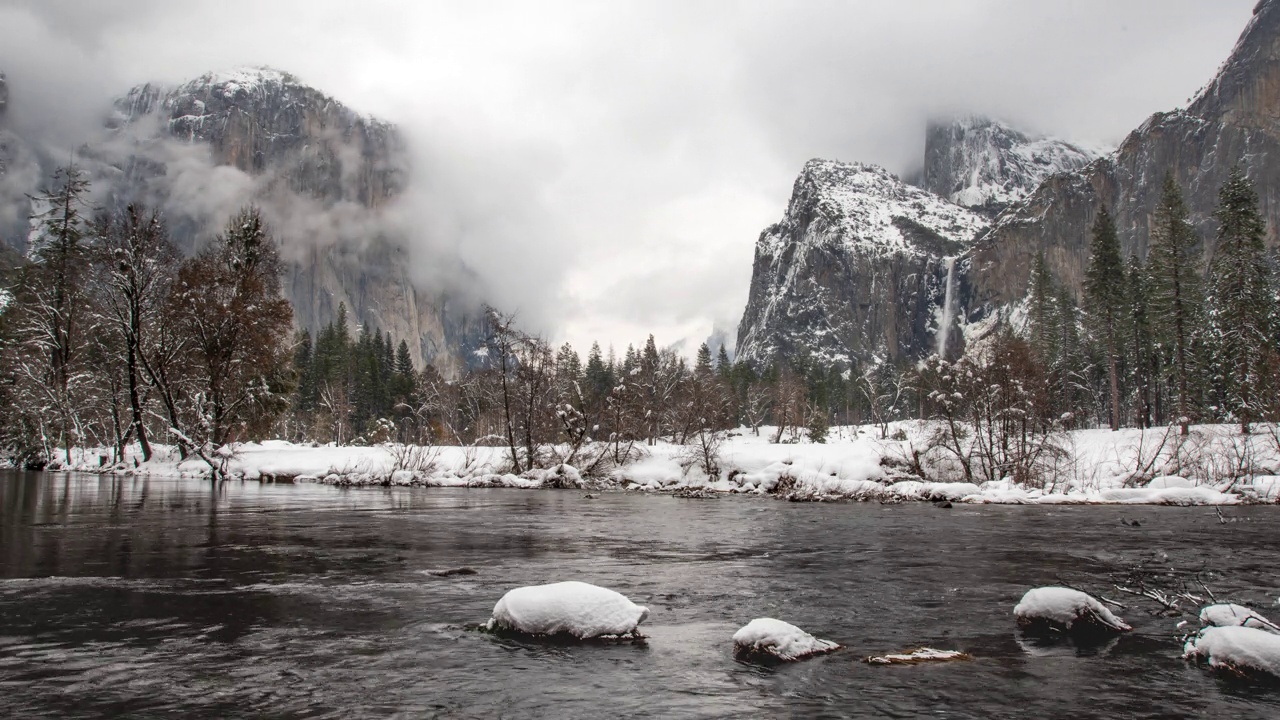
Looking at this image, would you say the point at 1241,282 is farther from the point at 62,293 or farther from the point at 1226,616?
the point at 62,293

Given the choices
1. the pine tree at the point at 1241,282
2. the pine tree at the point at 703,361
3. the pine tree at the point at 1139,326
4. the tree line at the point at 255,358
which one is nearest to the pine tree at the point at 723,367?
the pine tree at the point at 703,361

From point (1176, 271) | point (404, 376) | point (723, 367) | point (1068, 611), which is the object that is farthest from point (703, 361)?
point (1068, 611)

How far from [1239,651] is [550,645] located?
6.31 meters

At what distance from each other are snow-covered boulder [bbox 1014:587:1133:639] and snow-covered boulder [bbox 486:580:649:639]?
4429 millimetres

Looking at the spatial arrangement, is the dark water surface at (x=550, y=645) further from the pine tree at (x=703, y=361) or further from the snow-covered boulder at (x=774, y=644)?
the pine tree at (x=703, y=361)

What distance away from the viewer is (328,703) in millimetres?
5535

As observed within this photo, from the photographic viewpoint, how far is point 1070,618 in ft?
27.3

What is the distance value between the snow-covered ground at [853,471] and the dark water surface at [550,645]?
38.0 feet

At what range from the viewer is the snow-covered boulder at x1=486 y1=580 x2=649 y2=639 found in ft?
25.7

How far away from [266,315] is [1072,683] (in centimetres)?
4156

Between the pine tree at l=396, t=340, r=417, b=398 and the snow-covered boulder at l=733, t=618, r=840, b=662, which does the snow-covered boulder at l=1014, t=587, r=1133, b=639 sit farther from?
the pine tree at l=396, t=340, r=417, b=398

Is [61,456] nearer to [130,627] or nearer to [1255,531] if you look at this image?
[130,627]

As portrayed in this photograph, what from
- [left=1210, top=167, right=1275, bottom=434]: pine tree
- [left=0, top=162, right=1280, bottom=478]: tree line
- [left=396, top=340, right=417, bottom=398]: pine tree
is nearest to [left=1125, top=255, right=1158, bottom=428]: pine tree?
[left=0, top=162, right=1280, bottom=478]: tree line

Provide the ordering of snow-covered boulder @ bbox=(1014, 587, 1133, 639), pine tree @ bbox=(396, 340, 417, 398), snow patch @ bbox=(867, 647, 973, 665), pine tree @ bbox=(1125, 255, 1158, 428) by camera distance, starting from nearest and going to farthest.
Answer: snow patch @ bbox=(867, 647, 973, 665), snow-covered boulder @ bbox=(1014, 587, 1133, 639), pine tree @ bbox=(1125, 255, 1158, 428), pine tree @ bbox=(396, 340, 417, 398)
